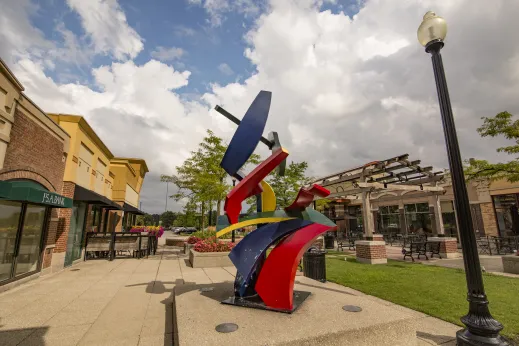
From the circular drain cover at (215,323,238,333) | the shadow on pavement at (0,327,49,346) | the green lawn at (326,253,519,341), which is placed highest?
the circular drain cover at (215,323,238,333)

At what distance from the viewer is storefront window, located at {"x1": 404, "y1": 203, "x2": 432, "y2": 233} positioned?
2303cm

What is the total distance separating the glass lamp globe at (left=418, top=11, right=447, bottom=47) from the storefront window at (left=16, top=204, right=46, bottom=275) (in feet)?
37.2

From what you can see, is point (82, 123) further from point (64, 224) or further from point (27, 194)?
point (27, 194)

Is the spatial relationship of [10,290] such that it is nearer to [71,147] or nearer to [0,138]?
[0,138]

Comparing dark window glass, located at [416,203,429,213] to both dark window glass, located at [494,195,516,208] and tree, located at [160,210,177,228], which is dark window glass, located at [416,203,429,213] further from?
tree, located at [160,210,177,228]

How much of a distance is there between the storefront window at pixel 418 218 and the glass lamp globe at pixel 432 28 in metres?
22.4

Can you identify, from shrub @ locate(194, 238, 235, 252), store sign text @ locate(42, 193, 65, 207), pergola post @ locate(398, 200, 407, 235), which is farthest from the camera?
pergola post @ locate(398, 200, 407, 235)

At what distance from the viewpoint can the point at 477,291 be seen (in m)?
3.62

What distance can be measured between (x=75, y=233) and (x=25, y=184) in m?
5.30

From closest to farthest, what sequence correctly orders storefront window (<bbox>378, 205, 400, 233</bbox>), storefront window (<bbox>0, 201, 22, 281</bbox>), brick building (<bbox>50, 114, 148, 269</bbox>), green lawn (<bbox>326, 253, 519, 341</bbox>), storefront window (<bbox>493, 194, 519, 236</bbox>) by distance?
green lawn (<bbox>326, 253, 519, 341</bbox>) → storefront window (<bbox>0, 201, 22, 281</bbox>) → brick building (<bbox>50, 114, 148, 269</bbox>) → storefront window (<bbox>493, 194, 519, 236</bbox>) → storefront window (<bbox>378, 205, 400, 233</bbox>)

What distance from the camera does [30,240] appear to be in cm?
871

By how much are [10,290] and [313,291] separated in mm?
8136

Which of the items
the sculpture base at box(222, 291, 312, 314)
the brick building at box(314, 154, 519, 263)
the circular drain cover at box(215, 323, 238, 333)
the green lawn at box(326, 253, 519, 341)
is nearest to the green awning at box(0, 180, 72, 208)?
the sculpture base at box(222, 291, 312, 314)


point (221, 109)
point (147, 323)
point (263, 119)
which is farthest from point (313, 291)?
point (221, 109)
